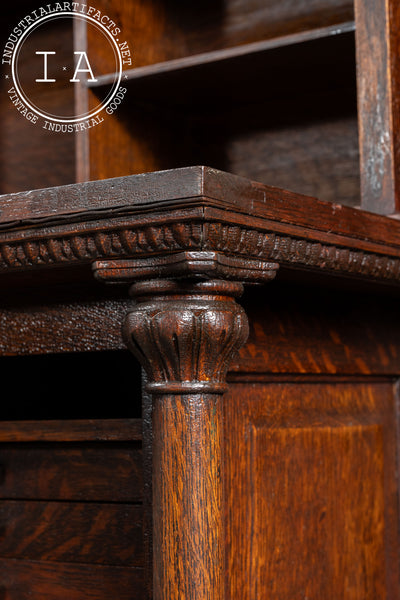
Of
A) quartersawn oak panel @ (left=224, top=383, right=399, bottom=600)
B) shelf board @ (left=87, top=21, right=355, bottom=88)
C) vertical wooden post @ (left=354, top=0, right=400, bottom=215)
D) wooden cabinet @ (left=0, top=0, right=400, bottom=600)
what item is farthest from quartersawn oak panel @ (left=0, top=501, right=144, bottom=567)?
shelf board @ (left=87, top=21, right=355, bottom=88)

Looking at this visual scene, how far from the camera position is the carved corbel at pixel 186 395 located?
0.69 metres

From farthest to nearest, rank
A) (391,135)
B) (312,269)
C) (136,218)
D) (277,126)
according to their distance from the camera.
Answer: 1. (277,126)
2. (391,135)
3. (312,269)
4. (136,218)

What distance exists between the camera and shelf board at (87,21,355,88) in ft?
4.26

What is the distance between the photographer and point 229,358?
0.73 meters

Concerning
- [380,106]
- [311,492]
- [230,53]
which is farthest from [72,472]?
[230,53]

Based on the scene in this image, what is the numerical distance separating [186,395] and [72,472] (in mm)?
330

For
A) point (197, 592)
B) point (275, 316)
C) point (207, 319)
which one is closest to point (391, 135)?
point (275, 316)

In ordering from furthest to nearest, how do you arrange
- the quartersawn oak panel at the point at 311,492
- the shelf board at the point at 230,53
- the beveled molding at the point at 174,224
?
the shelf board at the point at 230,53
the quartersawn oak panel at the point at 311,492
the beveled molding at the point at 174,224

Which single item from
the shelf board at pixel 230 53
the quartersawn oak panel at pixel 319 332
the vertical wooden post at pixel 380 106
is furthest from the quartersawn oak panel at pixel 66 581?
the shelf board at pixel 230 53

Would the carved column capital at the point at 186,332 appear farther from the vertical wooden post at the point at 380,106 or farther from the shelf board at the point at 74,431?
the vertical wooden post at the point at 380,106

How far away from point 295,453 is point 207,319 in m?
0.32

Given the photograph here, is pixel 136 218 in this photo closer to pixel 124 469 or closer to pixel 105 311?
pixel 105 311

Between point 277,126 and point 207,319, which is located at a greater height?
point 277,126

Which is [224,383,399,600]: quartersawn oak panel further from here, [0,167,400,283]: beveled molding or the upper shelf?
the upper shelf
